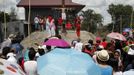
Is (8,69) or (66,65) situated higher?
(8,69)

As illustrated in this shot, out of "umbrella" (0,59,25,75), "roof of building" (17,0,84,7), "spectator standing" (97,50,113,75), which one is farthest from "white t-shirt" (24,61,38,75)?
"roof of building" (17,0,84,7)

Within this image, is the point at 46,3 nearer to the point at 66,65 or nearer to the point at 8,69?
the point at 66,65

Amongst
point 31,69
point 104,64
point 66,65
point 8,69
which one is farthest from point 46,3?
point 8,69

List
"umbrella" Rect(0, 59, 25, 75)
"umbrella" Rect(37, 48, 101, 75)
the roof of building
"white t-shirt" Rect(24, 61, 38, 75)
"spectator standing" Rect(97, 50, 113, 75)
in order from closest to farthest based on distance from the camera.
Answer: "umbrella" Rect(0, 59, 25, 75)
"umbrella" Rect(37, 48, 101, 75)
"spectator standing" Rect(97, 50, 113, 75)
"white t-shirt" Rect(24, 61, 38, 75)
the roof of building

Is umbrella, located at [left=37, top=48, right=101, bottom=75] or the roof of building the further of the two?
the roof of building

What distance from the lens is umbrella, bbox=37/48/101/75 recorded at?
6.89 meters

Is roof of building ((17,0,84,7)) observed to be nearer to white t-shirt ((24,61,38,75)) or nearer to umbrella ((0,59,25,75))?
white t-shirt ((24,61,38,75))

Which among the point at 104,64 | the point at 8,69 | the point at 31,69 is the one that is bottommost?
the point at 31,69

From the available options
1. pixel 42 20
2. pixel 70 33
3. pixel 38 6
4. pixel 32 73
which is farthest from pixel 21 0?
pixel 32 73

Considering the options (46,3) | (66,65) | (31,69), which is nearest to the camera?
(66,65)

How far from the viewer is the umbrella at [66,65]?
6.89 m

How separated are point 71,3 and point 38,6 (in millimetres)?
3278

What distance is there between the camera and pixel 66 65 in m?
7.03

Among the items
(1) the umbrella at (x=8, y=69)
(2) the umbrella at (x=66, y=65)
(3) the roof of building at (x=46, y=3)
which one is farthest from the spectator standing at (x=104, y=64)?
(3) the roof of building at (x=46, y=3)
